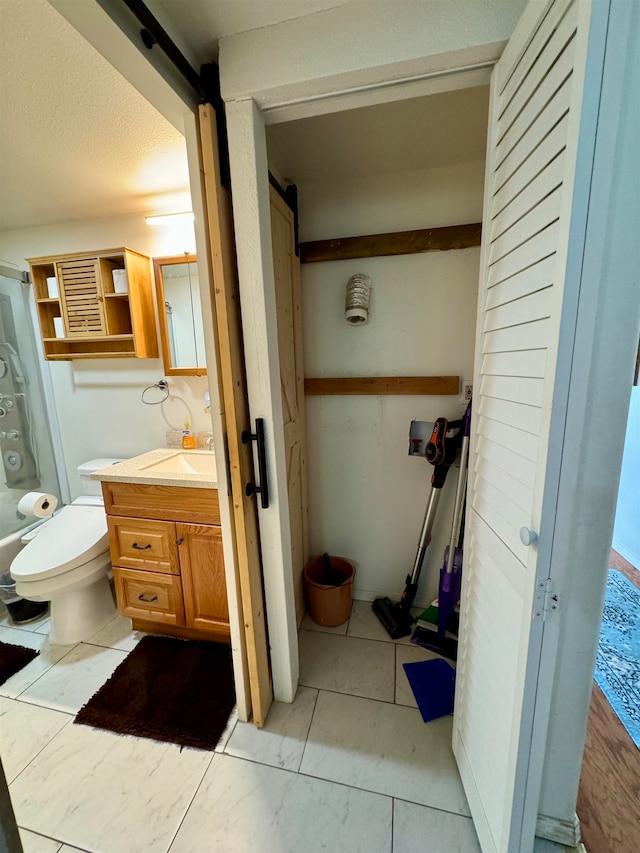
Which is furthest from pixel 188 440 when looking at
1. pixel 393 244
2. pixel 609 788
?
pixel 609 788

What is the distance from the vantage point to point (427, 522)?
167 cm

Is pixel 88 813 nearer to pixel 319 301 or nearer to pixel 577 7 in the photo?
pixel 319 301

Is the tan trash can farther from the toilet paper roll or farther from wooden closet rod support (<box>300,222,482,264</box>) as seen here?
wooden closet rod support (<box>300,222,482,264</box>)

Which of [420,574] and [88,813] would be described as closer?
[88,813]

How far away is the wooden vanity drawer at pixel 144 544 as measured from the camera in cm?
156

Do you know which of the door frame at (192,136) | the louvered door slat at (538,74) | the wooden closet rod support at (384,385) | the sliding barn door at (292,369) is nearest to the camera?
the louvered door slat at (538,74)

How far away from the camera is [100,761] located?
47.3 inches

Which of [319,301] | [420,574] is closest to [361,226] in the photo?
[319,301]

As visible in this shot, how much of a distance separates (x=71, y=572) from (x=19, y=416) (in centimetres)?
128

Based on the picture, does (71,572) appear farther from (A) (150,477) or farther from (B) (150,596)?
(A) (150,477)

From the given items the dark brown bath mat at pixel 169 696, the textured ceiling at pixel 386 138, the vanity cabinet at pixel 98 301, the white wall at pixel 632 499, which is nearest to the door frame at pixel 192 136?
the dark brown bath mat at pixel 169 696

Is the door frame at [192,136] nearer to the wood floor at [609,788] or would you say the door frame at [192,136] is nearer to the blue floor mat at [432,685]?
the blue floor mat at [432,685]

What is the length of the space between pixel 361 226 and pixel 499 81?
0.89 metres

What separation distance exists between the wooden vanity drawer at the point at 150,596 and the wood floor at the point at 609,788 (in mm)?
1642
